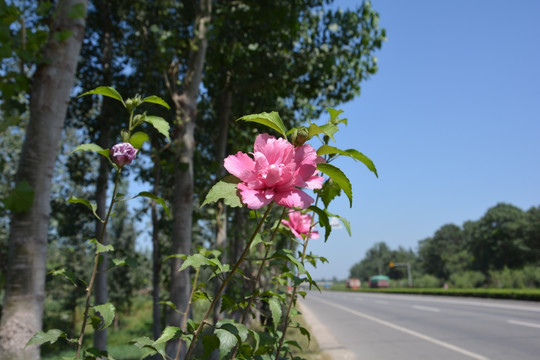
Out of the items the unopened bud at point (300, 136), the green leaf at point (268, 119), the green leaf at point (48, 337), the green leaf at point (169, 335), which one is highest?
the green leaf at point (268, 119)

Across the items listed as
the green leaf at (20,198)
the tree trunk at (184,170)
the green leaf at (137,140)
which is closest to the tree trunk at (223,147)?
the tree trunk at (184,170)

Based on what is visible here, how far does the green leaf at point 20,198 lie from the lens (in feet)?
7.71

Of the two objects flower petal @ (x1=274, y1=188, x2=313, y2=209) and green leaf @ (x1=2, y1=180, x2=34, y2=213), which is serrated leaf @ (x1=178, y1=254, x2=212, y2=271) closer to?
flower petal @ (x1=274, y1=188, x2=313, y2=209)

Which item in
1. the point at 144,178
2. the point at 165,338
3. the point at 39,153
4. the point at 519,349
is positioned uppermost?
the point at 144,178

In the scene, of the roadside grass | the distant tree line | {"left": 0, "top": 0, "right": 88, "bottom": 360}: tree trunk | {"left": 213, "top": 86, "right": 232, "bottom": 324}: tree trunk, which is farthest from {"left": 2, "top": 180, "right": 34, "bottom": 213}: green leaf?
the distant tree line

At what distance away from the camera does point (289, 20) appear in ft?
23.0

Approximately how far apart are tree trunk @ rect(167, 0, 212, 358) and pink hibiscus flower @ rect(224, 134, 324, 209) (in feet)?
10.1

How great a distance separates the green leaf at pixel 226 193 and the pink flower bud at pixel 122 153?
36cm

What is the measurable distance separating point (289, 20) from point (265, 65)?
148cm

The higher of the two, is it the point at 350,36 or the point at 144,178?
the point at 350,36

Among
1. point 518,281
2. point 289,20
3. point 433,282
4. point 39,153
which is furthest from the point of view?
point 433,282

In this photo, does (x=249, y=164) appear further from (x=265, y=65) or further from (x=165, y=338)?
(x=265, y=65)

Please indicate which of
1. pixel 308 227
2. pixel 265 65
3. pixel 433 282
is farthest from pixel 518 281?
pixel 308 227

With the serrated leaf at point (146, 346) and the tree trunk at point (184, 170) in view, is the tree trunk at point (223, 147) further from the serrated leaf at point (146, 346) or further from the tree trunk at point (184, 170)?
the serrated leaf at point (146, 346)
